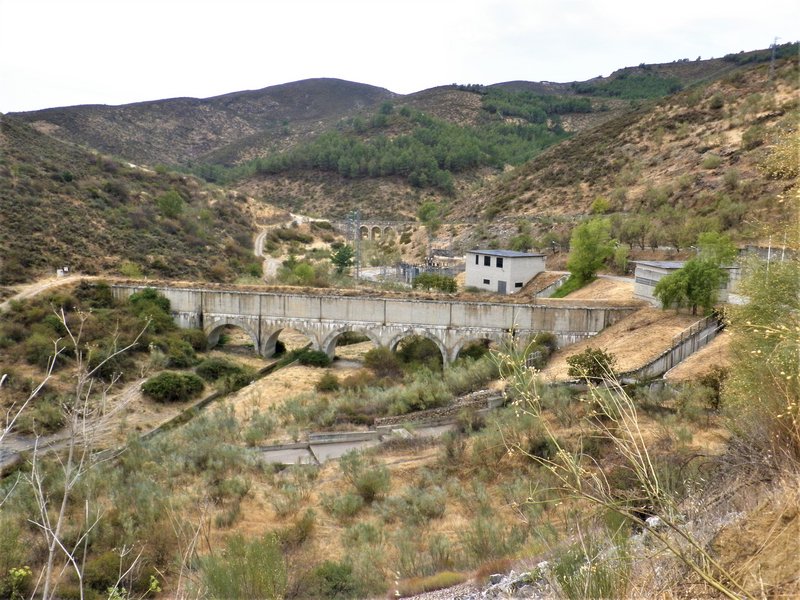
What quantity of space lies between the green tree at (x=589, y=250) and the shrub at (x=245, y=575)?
2616cm

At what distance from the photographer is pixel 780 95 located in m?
46.2

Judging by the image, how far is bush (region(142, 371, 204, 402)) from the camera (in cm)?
2272

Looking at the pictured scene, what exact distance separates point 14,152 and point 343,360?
34.6 m

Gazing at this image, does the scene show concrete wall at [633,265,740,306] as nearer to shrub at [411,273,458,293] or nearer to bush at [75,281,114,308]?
shrub at [411,273,458,293]

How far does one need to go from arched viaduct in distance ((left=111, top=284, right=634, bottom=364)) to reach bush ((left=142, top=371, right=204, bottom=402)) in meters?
5.08

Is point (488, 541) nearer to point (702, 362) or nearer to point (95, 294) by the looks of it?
point (702, 362)

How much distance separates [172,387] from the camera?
909 inches

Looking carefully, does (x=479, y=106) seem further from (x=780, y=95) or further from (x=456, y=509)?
(x=456, y=509)

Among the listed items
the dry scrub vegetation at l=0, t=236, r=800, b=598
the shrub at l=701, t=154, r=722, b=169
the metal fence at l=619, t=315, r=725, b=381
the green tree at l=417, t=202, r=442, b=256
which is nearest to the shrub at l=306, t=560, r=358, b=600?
the dry scrub vegetation at l=0, t=236, r=800, b=598

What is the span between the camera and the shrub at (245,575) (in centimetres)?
602

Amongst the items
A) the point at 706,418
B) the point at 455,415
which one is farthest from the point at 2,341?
the point at 706,418

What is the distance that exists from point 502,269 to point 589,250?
14.8 ft

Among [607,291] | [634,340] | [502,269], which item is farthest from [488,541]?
[502,269]

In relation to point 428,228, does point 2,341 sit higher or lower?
lower
